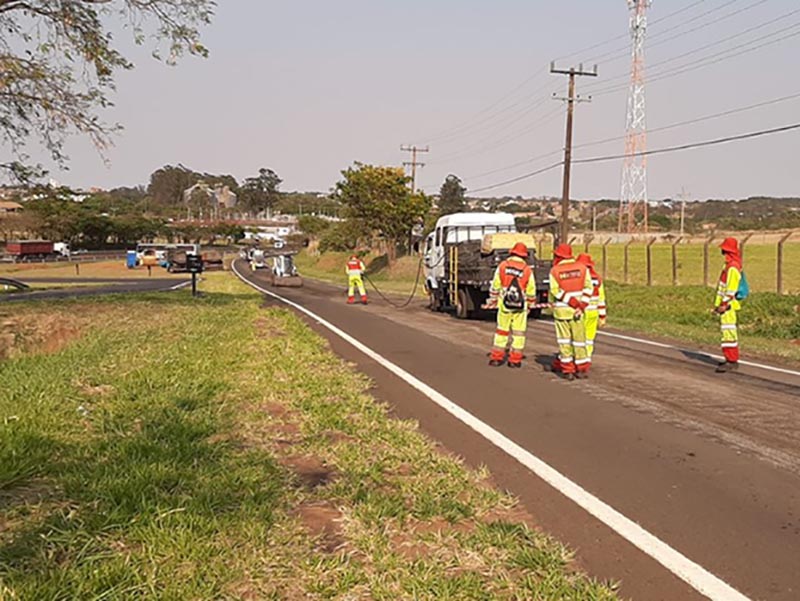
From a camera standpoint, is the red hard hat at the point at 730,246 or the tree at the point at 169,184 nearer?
the red hard hat at the point at 730,246

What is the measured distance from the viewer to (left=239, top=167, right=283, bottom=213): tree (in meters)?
179

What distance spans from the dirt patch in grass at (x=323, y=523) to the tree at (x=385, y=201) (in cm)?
4809

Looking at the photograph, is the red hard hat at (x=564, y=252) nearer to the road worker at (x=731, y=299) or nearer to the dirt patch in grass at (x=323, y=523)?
the road worker at (x=731, y=299)

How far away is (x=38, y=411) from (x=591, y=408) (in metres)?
5.50

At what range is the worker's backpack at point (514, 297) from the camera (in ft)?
35.1

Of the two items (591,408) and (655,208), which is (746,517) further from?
(655,208)

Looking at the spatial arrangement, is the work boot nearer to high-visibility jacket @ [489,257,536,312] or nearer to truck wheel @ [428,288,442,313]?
high-visibility jacket @ [489,257,536,312]

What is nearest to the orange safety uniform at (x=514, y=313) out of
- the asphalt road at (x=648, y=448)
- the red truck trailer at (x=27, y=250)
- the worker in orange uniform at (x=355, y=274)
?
the asphalt road at (x=648, y=448)

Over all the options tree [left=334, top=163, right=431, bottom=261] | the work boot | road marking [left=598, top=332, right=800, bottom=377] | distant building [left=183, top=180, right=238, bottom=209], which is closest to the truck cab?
road marking [left=598, top=332, right=800, bottom=377]

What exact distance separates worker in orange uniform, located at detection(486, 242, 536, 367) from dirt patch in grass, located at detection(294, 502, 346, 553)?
6.33m

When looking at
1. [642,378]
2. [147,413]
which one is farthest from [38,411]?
[642,378]

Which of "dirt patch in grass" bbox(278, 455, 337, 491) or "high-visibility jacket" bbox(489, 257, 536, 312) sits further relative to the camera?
"high-visibility jacket" bbox(489, 257, 536, 312)

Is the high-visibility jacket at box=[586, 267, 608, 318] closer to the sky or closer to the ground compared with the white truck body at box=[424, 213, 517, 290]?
closer to the ground

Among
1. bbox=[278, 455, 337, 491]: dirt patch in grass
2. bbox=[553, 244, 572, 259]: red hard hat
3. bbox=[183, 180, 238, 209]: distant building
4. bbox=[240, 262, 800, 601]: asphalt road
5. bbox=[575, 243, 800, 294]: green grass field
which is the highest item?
bbox=[183, 180, 238, 209]: distant building
